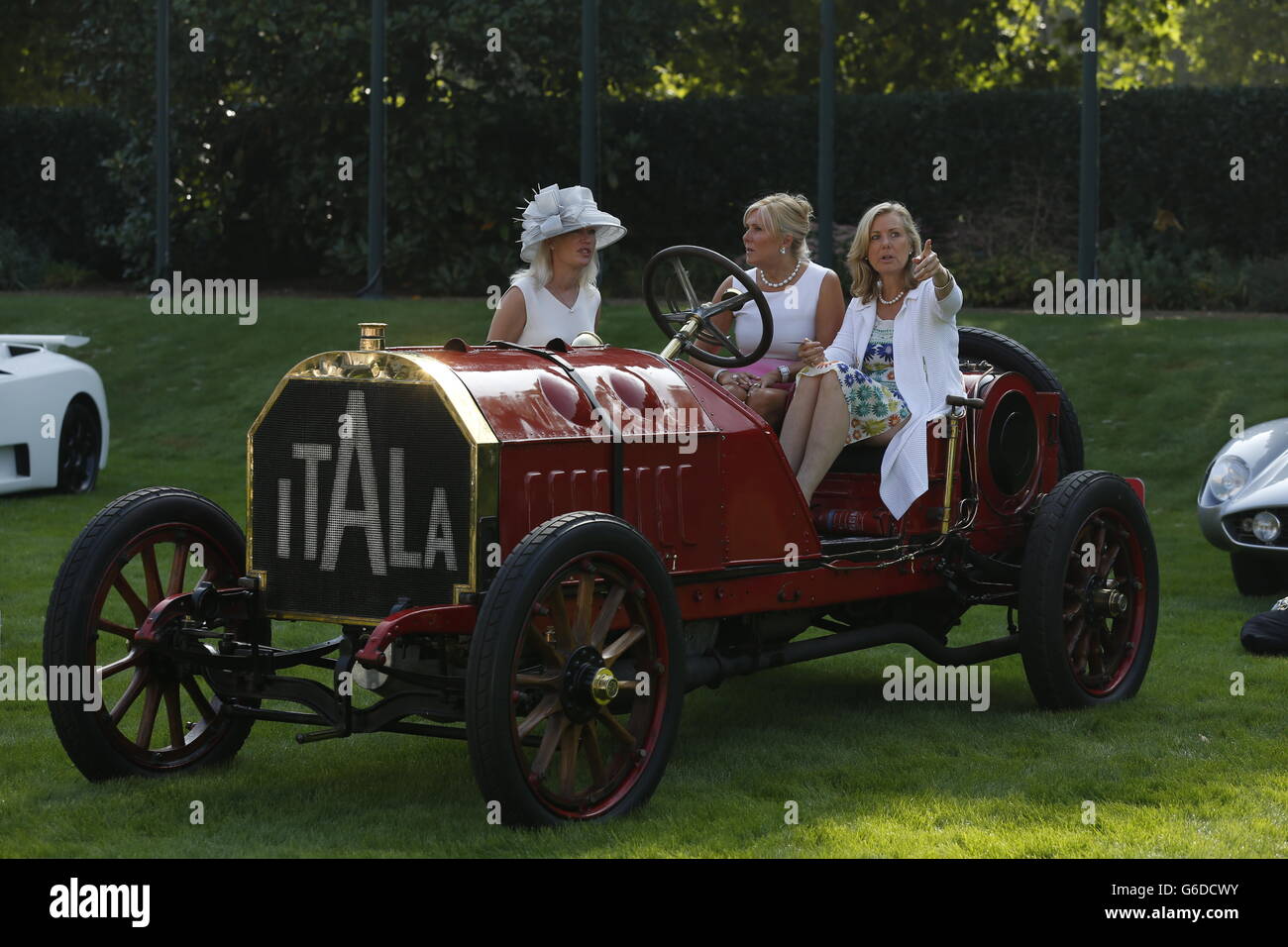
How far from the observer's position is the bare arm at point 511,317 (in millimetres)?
6812

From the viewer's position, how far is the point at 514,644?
4828mm

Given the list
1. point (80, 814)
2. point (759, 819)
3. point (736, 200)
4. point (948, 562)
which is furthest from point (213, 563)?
point (736, 200)

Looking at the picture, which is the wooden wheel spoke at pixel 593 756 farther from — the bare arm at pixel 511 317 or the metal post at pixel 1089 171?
the metal post at pixel 1089 171

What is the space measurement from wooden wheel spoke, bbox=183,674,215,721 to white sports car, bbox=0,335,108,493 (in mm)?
6659

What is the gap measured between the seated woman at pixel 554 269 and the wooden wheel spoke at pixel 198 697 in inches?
68.0

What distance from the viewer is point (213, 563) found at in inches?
232

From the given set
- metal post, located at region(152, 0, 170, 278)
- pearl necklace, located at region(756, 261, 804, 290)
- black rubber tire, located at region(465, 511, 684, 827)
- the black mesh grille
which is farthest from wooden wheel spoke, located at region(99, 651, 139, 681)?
metal post, located at region(152, 0, 170, 278)

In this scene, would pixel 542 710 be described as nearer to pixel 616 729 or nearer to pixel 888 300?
pixel 616 729

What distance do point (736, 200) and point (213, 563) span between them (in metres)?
18.3

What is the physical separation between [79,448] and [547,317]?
289 inches

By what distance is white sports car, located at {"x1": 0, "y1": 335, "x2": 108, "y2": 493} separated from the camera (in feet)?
40.3

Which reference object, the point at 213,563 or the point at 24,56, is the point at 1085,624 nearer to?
the point at 213,563

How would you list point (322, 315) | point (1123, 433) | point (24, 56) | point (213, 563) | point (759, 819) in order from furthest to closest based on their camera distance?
point (24, 56)
point (322, 315)
point (1123, 433)
point (213, 563)
point (759, 819)

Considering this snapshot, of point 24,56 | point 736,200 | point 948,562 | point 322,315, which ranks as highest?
point 24,56
